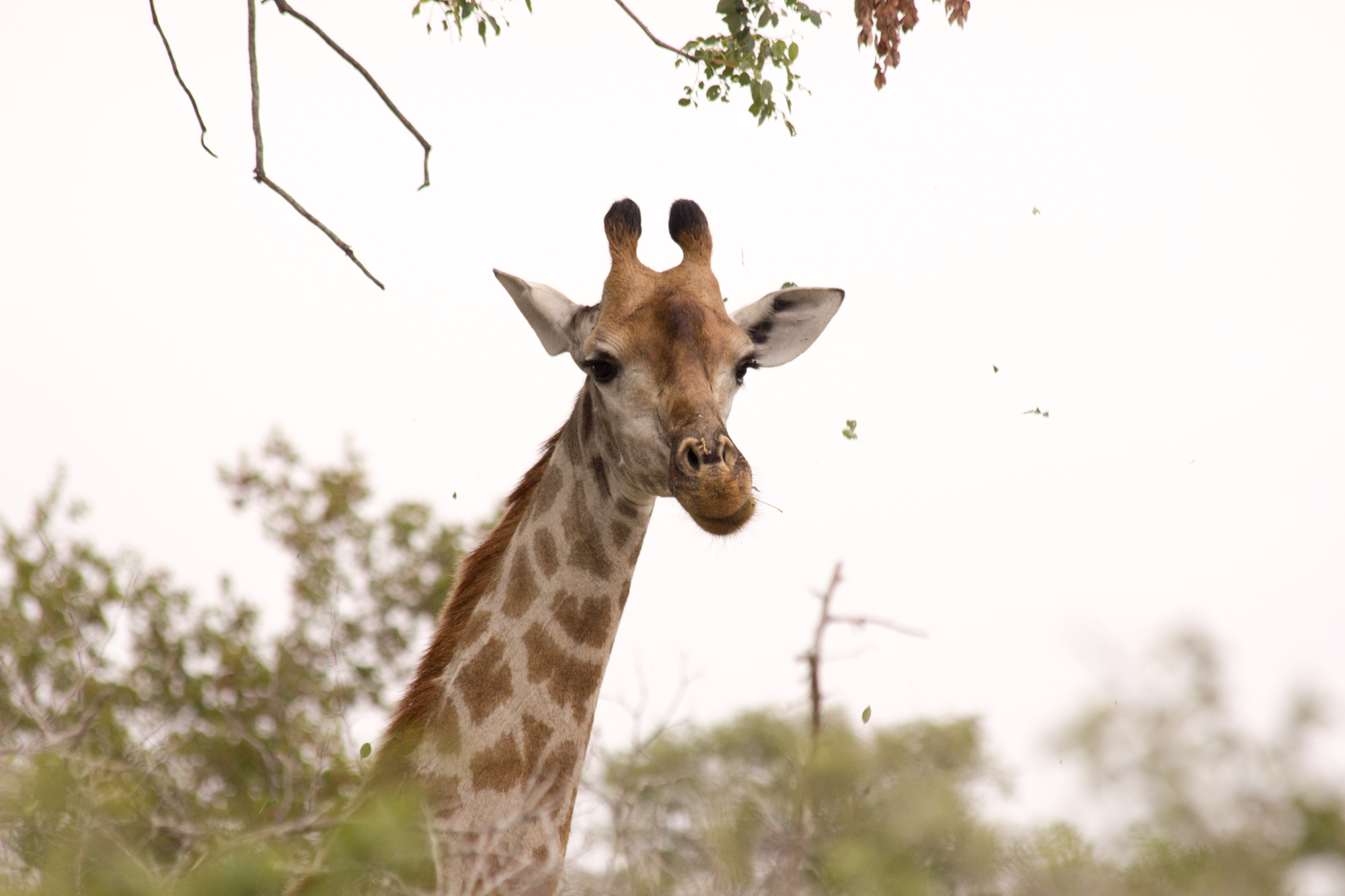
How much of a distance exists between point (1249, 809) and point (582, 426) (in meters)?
3.17

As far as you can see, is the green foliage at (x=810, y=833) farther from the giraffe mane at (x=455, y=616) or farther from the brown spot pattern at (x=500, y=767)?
the giraffe mane at (x=455, y=616)

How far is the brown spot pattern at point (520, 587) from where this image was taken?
186 inches

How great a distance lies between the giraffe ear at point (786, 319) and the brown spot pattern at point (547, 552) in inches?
48.2

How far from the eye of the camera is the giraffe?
169 inches

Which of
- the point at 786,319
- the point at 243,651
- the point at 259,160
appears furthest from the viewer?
the point at 243,651

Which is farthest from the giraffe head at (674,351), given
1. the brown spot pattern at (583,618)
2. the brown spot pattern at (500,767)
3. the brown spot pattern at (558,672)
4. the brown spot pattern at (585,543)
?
the brown spot pattern at (500,767)

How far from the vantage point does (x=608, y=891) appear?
2.04m

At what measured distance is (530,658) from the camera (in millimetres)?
4637

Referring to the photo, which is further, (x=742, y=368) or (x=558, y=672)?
(x=742, y=368)

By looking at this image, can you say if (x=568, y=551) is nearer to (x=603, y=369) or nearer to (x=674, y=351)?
(x=603, y=369)

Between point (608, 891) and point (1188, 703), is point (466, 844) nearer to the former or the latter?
point (608, 891)

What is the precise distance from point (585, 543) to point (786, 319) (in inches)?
55.2

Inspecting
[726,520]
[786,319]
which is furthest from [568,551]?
[786,319]

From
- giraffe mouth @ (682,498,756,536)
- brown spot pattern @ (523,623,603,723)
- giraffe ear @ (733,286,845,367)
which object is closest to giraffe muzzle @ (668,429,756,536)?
giraffe mouth @ (682,498,756,536)
